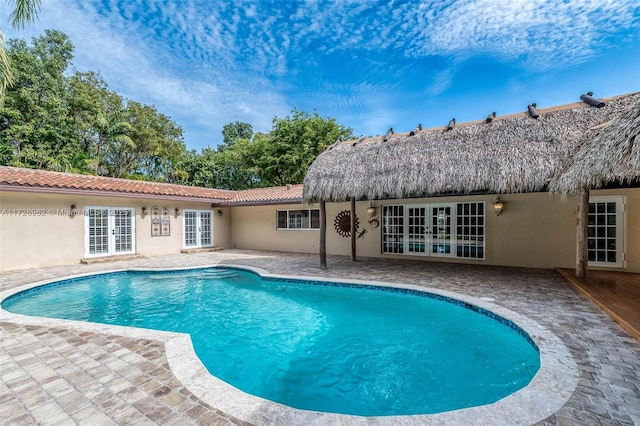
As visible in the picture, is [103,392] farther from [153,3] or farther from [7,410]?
[153,3]

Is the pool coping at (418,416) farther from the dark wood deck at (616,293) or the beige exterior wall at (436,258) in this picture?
the beige exterior wall at (436,258)

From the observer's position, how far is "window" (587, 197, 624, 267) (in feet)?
26.3

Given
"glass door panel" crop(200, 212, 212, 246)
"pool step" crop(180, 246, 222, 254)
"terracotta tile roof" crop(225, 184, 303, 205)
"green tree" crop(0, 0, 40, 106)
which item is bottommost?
"pool step" crop(180, 246, 222, 254)

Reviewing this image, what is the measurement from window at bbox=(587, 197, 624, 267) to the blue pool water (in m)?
5.57

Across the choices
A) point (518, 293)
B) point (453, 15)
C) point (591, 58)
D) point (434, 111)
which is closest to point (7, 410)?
point (518, 293)

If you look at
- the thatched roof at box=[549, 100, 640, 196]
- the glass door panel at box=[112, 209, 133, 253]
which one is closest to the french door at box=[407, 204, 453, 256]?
the thatched roof at box=[549, 100, 640, 196]

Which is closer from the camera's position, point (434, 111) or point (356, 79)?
point (356, 79)

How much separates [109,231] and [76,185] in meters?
2.18

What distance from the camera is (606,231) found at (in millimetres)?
8180

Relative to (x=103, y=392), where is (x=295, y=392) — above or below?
below

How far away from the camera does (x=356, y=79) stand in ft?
49.2

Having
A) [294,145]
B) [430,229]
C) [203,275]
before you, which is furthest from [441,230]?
[294,145]

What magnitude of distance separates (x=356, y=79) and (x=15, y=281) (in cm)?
1464

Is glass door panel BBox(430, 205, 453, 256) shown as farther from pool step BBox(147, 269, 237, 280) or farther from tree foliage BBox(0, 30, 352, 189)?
tree foliage BBox(0, 30, 352, 189)
